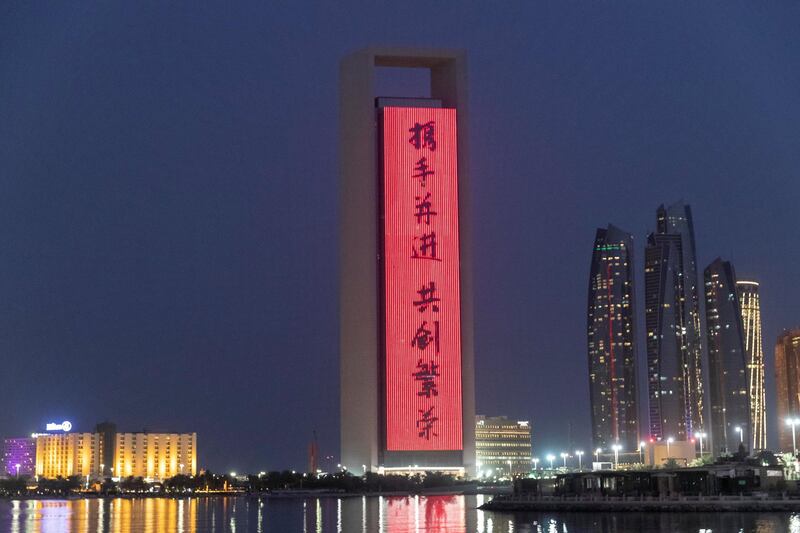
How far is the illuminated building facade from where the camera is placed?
466 feet

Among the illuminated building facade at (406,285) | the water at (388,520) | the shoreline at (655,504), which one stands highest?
the illuminated building facade at (406,285)

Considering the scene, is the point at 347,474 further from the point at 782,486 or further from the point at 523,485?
the point at 782,486

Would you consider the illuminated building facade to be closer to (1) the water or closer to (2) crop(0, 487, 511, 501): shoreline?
(2) crop(0, 487, 511, 501): shoreline

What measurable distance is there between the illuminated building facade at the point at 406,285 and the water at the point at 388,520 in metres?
17.0

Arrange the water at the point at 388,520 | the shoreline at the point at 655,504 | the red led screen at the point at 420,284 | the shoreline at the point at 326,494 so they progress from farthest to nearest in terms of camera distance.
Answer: the red led screen at the point at 420,284, the shoreline at the point at 326,494, the shoreline at the point at 655,504, the water at the point at 388,520

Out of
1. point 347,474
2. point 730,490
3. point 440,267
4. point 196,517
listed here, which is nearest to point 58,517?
point 196,517

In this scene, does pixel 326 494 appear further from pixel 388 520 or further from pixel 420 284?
pixel 388 520

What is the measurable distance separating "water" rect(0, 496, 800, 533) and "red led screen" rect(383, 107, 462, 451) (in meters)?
17.2

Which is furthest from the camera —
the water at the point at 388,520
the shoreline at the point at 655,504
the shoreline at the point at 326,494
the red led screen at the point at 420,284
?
the red led screen at the point at 420,284

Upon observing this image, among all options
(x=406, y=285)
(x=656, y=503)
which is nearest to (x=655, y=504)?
(x=656, y=503)

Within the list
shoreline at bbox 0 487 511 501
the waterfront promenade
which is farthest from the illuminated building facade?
the waterfront promenade

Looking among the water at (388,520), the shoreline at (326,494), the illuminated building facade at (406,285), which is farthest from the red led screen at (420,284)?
the water at (388,520)

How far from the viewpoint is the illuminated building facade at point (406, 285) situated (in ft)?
466

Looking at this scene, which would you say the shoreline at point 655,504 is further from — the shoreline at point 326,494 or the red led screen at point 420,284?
the red led screen at point 420,284
